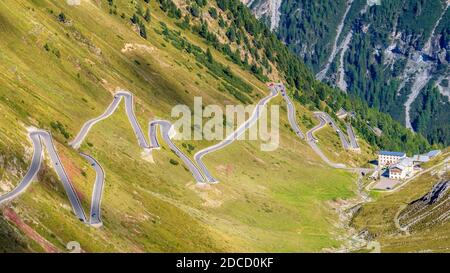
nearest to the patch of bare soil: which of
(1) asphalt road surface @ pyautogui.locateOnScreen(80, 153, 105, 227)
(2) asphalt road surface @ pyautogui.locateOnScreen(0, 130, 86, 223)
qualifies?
(2) asphalt road surface @ pyautogui.locateOnScreen(0, 130, 86, 223)

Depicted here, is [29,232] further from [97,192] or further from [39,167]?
[97,192]

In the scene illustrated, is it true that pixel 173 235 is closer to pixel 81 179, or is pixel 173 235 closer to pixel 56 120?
pixel 81 179

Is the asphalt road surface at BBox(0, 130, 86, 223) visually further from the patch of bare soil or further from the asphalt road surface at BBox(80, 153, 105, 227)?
the patch of bare soil

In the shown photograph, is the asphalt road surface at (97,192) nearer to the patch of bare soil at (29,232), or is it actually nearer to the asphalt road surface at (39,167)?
the asphalt road surface at (39,167)

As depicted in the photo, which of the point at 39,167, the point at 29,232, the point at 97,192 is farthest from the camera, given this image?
the point at 97,192

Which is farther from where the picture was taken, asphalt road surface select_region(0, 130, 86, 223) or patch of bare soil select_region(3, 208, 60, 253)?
asphalt road surface select_region(0, 130, 86, 223)

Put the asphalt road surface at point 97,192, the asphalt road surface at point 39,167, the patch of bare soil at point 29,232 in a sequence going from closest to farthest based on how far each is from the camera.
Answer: the patch of bare soil at point 29,232
the asphalt road surface at point 39,167
the asphalt road surface at point 97,192

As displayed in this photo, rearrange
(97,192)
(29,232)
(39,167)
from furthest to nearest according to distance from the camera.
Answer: (97,192), (39,167), (29,232)

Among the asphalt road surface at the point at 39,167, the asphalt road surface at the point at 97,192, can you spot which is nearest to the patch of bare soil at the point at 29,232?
the asphalt road surface at the point at 39,167

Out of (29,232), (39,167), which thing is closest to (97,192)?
(39,167)
